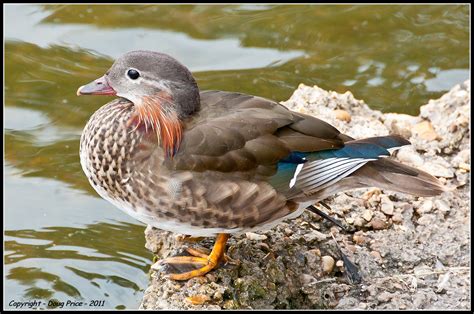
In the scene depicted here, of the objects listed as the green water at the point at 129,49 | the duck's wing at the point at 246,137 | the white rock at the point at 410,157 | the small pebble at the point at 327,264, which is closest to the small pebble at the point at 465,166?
the white rock at the point at 410,157

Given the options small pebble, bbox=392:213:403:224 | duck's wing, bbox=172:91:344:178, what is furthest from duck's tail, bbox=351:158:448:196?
small pebble, bbox=392:213:403:224

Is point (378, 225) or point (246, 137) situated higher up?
point (246, 137)

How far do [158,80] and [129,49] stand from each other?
9.07ft

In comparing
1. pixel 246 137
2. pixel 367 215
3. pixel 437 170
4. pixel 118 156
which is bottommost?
pixel 367 215

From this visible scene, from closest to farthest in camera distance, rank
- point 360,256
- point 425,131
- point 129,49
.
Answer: point 360,256 → point 425,131 → point 129,49

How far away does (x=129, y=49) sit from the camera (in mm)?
7105

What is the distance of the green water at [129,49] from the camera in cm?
571

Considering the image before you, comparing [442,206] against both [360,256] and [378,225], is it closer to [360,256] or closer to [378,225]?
[378,225]

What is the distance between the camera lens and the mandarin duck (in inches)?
167

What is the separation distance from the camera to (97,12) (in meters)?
7.46

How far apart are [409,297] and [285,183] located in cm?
80

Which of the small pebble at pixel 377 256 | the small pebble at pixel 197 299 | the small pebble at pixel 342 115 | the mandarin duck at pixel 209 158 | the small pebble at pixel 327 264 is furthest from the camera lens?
the small pebble at pixel 342 115

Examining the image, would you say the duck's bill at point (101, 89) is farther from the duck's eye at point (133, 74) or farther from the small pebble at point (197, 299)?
the small pebble at point (197, 299)

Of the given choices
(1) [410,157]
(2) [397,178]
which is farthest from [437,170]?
(2) [397,178]
